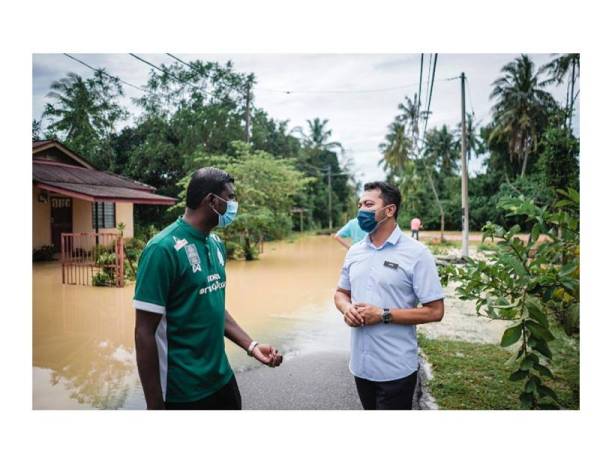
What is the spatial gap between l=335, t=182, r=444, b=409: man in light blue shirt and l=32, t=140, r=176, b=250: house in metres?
2.37

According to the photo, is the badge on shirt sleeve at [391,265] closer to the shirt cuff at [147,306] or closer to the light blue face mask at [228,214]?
the light blue face mask at [228,214]

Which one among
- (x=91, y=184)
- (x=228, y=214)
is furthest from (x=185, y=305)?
(x=91, y=184)

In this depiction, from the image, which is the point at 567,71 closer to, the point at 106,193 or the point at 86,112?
the point at 86,112

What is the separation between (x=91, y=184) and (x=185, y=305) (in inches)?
170

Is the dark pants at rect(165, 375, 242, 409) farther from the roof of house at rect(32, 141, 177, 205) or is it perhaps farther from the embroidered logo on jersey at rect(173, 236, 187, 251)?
the roof of house at rect(32, 141, 177, 205)

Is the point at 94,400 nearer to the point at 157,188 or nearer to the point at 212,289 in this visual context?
the point at 212,289

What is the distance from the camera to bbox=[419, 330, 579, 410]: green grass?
9.34 ft

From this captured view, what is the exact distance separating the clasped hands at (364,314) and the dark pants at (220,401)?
1.89ft

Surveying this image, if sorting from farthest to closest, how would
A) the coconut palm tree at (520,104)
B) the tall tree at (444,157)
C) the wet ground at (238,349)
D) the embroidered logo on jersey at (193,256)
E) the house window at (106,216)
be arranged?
the tall tree at (444,157) < the house window at (106,216) < the coconut palm tree at (520,104) < the wet ground at (238,349) < the embroidered logo on jersey at (193,256)

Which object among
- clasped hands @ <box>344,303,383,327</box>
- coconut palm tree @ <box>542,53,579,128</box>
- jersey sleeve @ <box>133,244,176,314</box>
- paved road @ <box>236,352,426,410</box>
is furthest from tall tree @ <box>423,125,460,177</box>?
jersey sleeve @ <box>133,244,176,314</box>

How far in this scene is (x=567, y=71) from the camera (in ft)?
10.2

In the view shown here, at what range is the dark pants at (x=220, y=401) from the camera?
5.83ft

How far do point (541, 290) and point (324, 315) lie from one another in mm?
3081

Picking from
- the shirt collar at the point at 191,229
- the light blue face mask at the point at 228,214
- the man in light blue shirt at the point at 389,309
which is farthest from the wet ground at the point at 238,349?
the shirt collar at the point at 191,229
